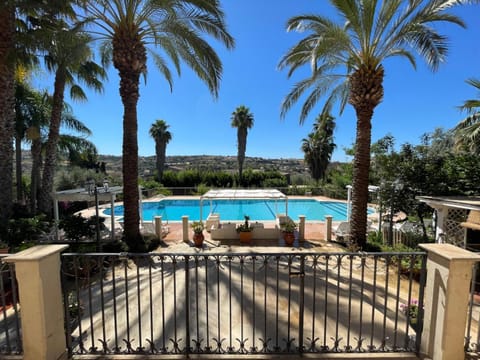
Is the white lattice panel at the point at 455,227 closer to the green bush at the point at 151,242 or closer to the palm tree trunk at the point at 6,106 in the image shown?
the green bush at the point at 151,242

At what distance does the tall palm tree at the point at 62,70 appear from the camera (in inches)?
257

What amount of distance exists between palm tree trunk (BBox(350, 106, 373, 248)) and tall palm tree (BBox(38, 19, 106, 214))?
8.92 metres

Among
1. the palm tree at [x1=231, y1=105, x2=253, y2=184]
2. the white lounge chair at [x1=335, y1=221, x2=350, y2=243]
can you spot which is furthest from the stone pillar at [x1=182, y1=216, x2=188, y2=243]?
the palm tree at [x1=231, y1=105, x2=253, y2=184]

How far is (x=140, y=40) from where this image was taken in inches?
283

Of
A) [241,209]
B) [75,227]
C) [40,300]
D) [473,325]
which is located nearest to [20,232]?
[75,227]

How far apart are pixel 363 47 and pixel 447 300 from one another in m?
7.33

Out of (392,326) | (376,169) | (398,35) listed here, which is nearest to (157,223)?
(392,326)

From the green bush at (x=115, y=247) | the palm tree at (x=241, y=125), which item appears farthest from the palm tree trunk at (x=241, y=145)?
the green bush at (x=115, y=247)

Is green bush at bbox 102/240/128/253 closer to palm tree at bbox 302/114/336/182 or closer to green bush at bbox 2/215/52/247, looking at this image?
green bush at bbox 2/215/52/247

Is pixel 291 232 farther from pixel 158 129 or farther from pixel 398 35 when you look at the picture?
pixel 158 129

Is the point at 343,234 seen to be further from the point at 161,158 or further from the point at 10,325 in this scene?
the point at 161,158

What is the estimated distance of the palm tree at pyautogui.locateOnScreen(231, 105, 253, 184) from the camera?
25797 mm

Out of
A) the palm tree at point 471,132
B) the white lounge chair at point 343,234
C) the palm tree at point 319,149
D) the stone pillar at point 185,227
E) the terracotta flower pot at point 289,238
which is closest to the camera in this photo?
the palm tree at point 471,132

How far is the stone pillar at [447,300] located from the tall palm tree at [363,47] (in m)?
5.38
